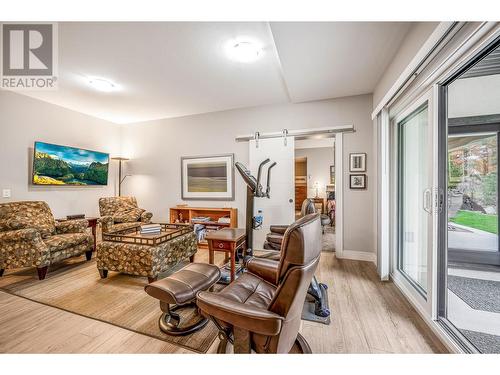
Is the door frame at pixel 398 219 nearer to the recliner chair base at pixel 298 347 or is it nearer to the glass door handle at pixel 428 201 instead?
the glass door handle at pixel 428 201

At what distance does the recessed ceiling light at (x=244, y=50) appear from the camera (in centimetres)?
214

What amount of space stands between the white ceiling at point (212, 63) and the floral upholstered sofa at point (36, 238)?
74.8 inches

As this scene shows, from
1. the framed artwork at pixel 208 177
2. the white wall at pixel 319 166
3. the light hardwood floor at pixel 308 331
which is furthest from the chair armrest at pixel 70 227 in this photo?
the white wall at pixel 319 166

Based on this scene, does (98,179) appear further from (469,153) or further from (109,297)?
(469,153)

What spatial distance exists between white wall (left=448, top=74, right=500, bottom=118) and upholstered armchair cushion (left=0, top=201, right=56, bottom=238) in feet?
18.7

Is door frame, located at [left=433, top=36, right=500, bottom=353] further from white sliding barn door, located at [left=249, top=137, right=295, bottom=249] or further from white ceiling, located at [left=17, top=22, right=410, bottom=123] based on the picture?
white sliding barn door, located at [left=249, top=137, right=295, bottom=249]

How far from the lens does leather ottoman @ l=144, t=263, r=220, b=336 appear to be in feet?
5.04

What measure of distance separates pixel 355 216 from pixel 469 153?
1.76 metres

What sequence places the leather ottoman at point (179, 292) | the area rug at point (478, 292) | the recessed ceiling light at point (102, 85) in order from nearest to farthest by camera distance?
the leather ottoman at point (179, 292), the area rug at point (478, 292), the recessed ceiling light at point (102, 85)

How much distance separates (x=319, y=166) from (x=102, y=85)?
6699 mm

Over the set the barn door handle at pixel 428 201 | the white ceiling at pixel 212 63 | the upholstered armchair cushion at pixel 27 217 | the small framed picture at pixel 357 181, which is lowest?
the upholstered armchair cushion at pixel 27 217

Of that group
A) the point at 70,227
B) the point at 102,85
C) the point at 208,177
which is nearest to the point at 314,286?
the point at 208,177

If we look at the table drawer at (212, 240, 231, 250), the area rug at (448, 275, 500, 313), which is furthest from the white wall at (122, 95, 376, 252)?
the table drawer at (212, 240, 231, 250)
